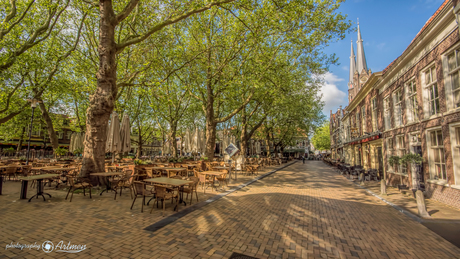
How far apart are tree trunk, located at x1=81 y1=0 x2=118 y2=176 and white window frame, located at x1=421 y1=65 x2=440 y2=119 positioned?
43.1 ft

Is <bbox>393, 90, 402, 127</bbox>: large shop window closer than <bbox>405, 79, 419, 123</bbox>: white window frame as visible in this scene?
No

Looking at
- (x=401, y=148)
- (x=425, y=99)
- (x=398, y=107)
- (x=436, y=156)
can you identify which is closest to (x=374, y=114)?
(x=398, y=107)

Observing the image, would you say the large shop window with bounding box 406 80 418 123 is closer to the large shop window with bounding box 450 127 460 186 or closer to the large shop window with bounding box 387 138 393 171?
the large shop window with bounding box 387 138 393 171

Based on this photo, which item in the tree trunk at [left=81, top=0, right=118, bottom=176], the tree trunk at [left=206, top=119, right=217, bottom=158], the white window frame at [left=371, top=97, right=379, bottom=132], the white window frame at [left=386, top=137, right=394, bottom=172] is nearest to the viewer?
the tree trunk at [left=81, top=0, right=118, bottom=176]

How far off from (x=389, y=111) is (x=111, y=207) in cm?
1545

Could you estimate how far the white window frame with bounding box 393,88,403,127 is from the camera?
11.1m

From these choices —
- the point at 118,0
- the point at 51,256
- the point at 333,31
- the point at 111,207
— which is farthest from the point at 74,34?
the point at 333,31

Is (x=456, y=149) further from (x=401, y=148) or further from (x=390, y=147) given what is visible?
(x=390, y=147)

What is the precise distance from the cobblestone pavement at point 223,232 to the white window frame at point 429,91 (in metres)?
5.11

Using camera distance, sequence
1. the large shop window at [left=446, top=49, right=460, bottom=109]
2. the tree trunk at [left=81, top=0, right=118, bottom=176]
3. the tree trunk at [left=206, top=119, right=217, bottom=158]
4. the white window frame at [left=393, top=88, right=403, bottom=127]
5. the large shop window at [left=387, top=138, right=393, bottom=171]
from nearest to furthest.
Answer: the large shop window at [left=446, top=49, right=460, bottom=109]
the tree trunk at [left=81, top=0, right=118, bottom=176]
the white window frame at [left=393, top=88, right=403, bottom=127]
the large shop window at [left=387, top=138, right=393, bottom=171]
the tree trunk at [left=206, top=119, right=217, bottom=158]

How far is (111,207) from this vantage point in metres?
5.86

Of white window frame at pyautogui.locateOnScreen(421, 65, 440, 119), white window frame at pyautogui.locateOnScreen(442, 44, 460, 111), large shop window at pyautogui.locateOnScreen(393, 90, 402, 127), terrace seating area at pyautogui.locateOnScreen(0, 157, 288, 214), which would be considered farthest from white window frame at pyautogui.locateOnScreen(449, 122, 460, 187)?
terrace seating area at pyautogui.locateOnScreen(0, 157, 288, 214)

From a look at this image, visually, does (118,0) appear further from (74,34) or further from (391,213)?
(391,213)

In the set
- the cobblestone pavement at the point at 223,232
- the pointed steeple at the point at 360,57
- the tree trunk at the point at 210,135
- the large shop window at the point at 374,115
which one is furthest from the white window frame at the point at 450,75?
the pointed steeple at the point at 360,57
